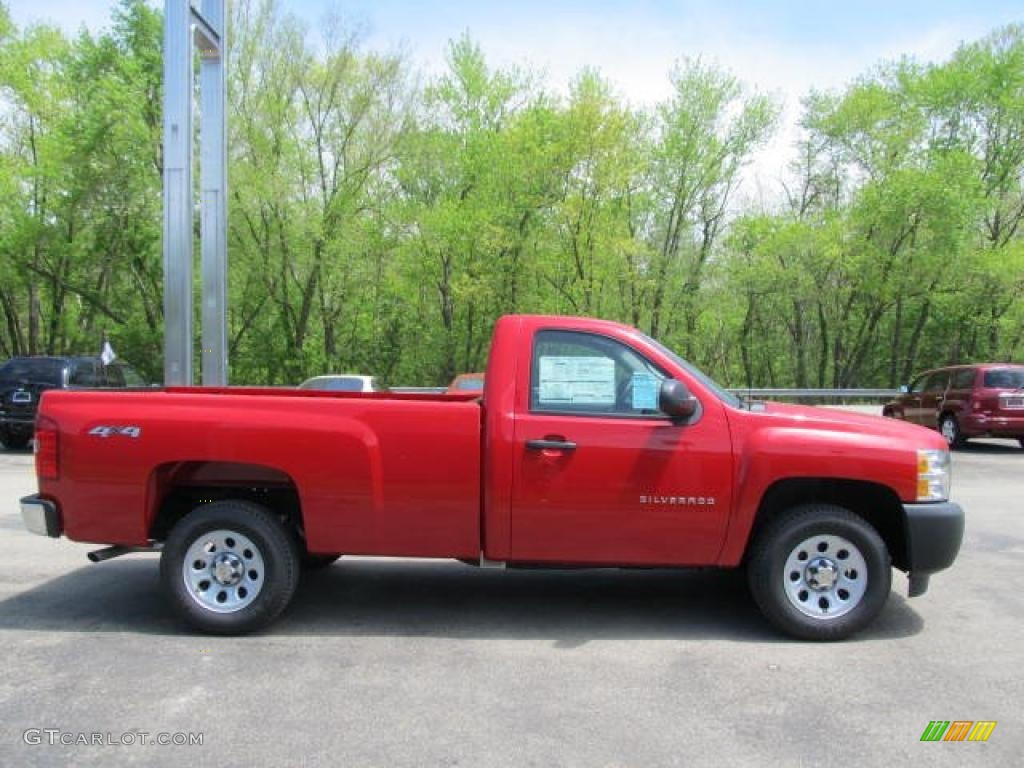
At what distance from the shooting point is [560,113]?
32.3m

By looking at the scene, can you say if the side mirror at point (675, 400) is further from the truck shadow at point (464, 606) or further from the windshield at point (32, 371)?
the windshield at point (32, 371)

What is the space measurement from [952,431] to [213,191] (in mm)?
14880

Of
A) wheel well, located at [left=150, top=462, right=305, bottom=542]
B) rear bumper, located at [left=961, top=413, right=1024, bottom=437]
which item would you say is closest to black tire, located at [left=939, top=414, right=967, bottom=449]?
rear bumper, located at [left=961, top=413, right=1024, bottom=437]

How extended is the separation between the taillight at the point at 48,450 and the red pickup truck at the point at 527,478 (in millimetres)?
10

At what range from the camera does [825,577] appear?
4.86 meters

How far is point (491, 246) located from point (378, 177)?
17.5ft

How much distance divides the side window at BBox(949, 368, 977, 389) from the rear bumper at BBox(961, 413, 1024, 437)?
63cm

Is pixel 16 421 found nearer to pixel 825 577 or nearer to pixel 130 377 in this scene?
pixel 130 377

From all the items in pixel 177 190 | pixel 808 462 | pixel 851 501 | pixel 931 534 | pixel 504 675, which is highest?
pixel 177 190

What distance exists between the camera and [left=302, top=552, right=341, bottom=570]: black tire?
6207 mm

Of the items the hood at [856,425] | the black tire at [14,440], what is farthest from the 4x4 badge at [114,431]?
the black tire at [14,440]

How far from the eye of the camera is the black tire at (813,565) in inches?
190

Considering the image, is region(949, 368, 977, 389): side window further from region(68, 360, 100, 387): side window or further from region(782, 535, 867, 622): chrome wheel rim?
region(68, 360, 100, 387): side window

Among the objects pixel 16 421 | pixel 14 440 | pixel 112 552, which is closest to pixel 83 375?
pixel 16 421
